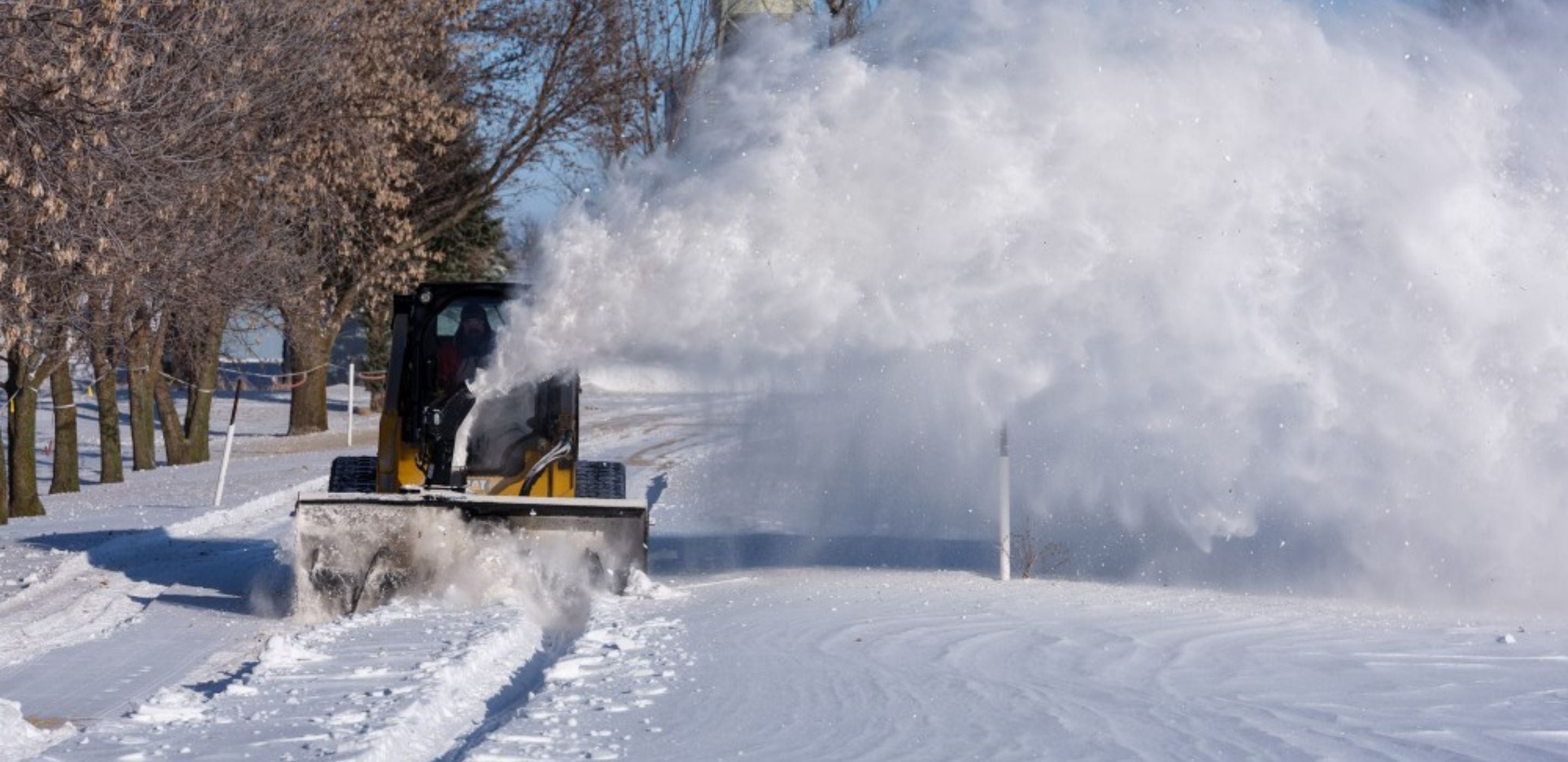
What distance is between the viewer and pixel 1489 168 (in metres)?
11.1

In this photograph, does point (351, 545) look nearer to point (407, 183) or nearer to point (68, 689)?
point (68, 689)

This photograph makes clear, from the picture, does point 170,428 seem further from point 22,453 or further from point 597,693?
point 597,693

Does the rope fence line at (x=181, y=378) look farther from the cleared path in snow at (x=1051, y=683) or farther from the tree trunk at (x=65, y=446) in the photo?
the cleared path in snow at (x=1051, y=683)

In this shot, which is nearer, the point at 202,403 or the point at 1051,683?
the point at 1051,683

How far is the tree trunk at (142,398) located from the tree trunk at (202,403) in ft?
2.33

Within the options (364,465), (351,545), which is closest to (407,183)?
(364,465)

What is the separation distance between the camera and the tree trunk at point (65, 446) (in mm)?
21797

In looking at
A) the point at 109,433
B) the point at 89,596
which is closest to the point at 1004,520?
the point at 89,596

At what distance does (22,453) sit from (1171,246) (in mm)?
14165

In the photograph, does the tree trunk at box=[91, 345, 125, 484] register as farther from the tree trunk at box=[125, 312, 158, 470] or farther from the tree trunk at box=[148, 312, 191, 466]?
the tree trunk at box=[148, 312, 191, 466]

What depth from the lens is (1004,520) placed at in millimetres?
12344

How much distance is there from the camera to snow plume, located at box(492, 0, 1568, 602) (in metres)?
10.6

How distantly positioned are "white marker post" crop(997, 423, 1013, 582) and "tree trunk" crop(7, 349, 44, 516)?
11.9 m

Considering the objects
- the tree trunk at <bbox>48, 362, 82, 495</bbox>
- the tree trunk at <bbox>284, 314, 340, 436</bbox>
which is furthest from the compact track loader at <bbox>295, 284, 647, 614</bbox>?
the tree trunk at <bbox>284, 314, 340, 436</bbox>
